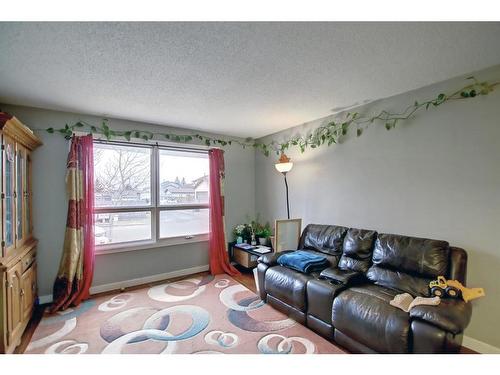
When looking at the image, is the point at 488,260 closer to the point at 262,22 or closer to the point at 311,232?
the point at 311,232

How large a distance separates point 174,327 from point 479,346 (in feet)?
8.90

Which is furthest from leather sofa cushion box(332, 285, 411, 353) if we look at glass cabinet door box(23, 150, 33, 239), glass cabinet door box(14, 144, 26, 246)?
glass cabinet door box(23, 150, 33, 239)

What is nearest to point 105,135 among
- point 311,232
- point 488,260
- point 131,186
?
point 131,186

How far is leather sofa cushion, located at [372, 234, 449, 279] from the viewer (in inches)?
82.7

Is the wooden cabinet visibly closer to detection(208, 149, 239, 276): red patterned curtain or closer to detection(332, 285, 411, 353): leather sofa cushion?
detection(208, 149, 239, 276): red patterned curtain

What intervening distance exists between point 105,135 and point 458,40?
372 cm

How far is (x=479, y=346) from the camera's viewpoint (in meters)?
2.08

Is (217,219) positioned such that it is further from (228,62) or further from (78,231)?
(228,62)

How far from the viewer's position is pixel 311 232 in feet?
10.7

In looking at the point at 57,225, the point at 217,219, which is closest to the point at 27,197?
the point at 57,225

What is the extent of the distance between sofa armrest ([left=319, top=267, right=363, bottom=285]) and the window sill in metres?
2.26

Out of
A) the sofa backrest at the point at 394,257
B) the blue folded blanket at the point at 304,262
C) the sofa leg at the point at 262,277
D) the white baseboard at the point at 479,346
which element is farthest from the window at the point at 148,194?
the white baseboard at the point at 479,346

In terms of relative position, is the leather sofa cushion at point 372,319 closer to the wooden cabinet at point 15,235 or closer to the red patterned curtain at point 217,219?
the red patterned curtain at point 217,219

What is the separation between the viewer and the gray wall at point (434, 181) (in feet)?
6.74
